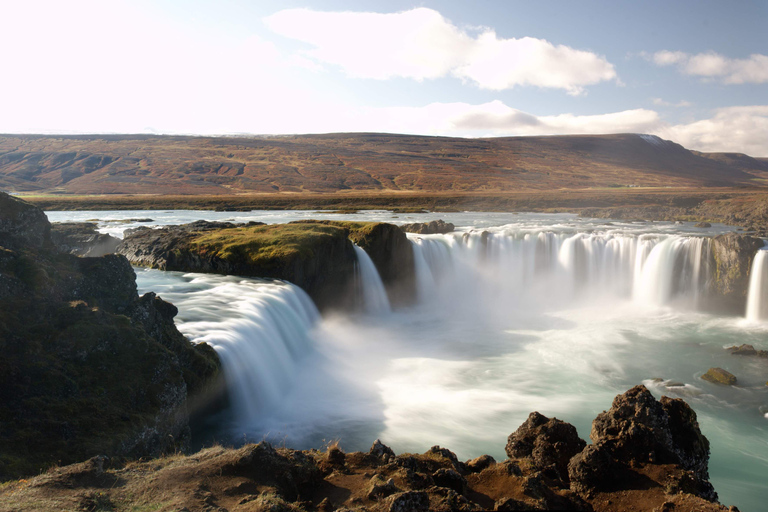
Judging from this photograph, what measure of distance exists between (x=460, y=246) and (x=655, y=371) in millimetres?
17657

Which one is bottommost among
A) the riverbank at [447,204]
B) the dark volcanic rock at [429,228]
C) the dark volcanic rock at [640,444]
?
the dark volcanic rock at [640,444]

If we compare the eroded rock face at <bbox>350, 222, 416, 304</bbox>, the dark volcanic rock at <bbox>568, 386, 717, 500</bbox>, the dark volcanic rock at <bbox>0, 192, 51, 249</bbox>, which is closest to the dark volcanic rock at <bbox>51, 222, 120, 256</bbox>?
the eroded rock face at <bbox>350, 222, 416, 304</bbox>

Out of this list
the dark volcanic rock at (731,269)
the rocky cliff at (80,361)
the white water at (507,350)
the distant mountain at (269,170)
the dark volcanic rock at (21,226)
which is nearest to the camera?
the rocky cliff at (80,361)

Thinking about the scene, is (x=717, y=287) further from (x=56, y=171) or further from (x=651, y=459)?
(x=56, y=171)

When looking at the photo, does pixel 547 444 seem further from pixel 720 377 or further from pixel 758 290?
pixel 758 290

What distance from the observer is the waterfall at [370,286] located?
29109 mm

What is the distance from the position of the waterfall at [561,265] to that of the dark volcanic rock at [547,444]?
23.5 m

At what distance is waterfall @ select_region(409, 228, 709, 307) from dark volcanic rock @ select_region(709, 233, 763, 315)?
0.86 m

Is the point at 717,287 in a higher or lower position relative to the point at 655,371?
higher

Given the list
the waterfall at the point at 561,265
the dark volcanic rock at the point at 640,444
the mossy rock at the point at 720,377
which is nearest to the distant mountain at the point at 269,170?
the waterfall at the point at 561,265

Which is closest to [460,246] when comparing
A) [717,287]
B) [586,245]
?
[586,245]

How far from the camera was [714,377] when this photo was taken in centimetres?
1931

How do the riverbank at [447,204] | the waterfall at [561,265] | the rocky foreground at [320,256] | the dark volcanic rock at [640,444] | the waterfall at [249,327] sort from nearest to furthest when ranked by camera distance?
the dark volcanic rock at [640,444] < the waterfall at [249,327] < the rocky foreground at [320,256] < the waterfall at [561,265] < the riverbank at [447,204]

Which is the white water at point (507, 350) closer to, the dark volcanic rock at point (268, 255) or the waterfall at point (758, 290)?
the waterfall at point (758, 290)
